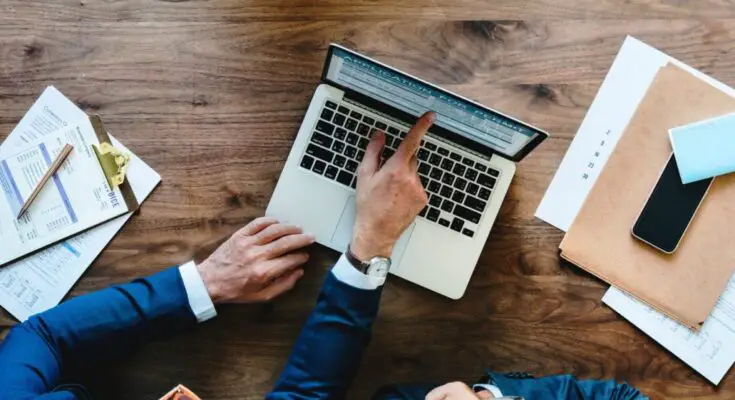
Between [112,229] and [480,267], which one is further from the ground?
[480,267]

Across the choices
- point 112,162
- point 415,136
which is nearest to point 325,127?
point 415,136

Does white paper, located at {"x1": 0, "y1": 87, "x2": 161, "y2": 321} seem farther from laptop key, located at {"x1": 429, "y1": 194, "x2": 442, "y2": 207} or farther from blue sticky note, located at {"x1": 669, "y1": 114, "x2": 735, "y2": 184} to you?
blue sticky note, located at {"x1": 669, "y1": 114, "x2": 735, "y2": 184}

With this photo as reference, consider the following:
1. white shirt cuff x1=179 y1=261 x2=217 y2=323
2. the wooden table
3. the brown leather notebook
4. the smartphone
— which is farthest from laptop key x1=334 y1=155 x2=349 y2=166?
the smartphone

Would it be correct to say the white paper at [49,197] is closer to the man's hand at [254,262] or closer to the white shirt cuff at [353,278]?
the man's hand at [254,262]

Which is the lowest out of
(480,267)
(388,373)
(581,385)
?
(388,373)

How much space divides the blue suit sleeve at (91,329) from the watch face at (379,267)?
0.31 m

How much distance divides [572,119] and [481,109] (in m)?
0.26

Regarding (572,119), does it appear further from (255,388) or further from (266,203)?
(255,388)

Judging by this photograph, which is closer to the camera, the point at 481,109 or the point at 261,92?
the point at 481,109

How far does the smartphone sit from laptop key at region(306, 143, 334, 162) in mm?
535

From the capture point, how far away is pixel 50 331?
1086 mm

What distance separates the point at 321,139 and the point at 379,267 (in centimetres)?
23

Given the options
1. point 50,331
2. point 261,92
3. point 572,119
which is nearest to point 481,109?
point 572,119

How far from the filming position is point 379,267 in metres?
1.10
